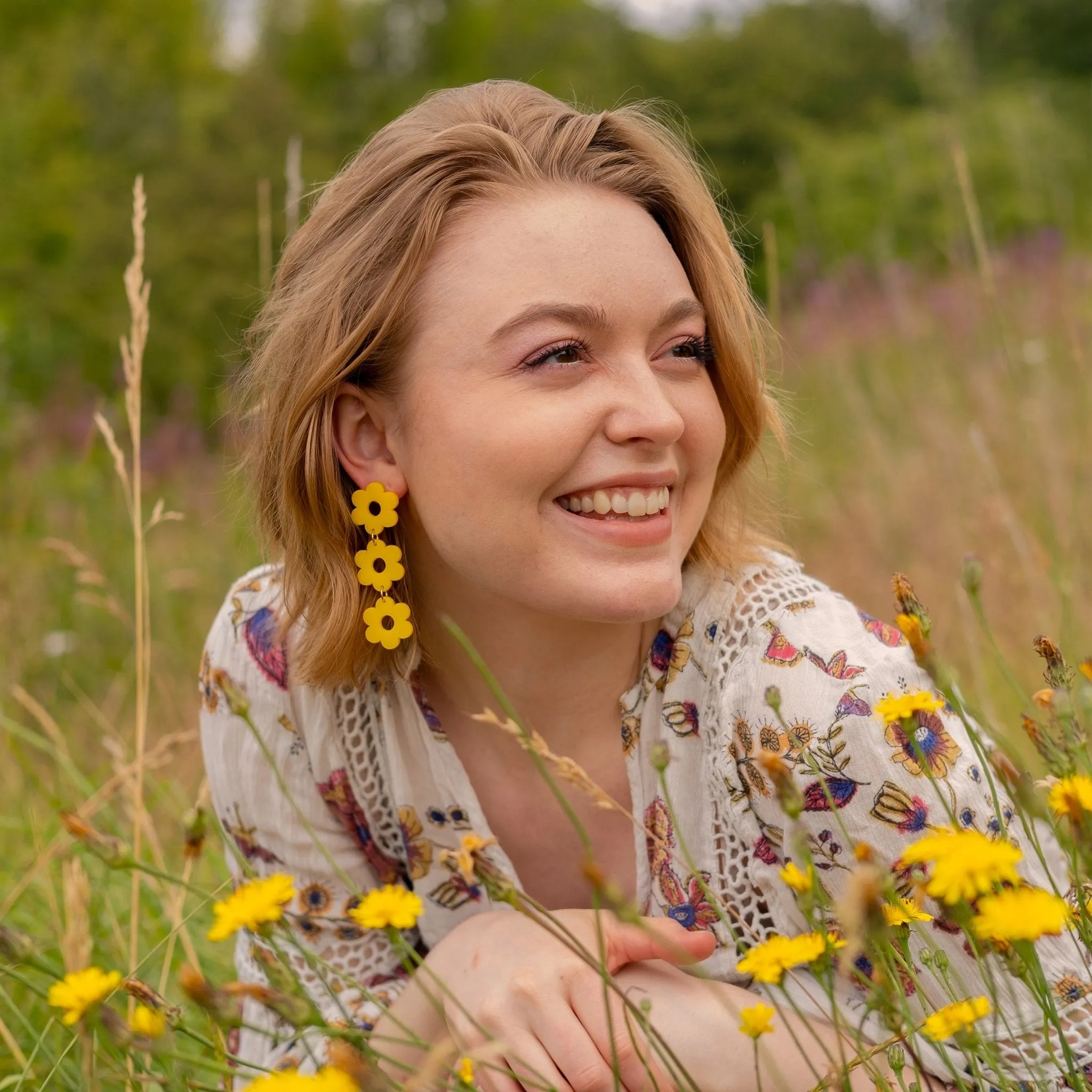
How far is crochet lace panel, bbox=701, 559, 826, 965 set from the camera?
5.50 feet

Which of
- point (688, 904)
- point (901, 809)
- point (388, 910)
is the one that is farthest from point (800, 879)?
point (688, 904)

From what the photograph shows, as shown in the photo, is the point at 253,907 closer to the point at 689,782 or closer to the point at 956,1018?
the point at 956,1018

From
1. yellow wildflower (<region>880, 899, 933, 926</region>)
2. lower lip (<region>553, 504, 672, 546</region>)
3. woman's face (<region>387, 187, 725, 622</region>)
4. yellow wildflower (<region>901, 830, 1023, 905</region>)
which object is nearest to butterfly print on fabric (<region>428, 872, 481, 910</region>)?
woman's face (<region>387, 187, 725, 622</region>)

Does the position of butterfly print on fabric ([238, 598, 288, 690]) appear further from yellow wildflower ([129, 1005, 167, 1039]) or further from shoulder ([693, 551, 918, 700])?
yellow wildflower ([129, 1005, 167, 1039])

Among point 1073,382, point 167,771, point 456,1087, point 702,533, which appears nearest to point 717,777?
point 702,533

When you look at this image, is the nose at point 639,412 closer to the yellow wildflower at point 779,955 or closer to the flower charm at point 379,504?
the flower charm at point 379,504

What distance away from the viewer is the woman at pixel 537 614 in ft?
4.89

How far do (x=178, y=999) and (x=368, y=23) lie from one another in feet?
70.6

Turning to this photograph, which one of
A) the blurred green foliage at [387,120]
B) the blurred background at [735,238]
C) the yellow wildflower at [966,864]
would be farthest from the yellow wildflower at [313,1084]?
the blurred green foliage at [387,120]

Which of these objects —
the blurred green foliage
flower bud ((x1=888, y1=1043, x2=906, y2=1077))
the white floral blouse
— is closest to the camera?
flower bud ((x1=888, y1=1043, x2=906, y2=1077))

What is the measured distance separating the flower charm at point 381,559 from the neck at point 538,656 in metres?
0.12

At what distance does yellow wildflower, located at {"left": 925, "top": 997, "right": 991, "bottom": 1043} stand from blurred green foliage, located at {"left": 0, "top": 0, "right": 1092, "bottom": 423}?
155 centimetres

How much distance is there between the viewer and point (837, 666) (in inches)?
60.6

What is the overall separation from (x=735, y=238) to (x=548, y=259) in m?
0.75
